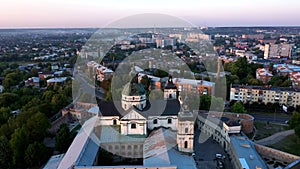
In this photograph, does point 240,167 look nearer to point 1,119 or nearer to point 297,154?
point 297,154

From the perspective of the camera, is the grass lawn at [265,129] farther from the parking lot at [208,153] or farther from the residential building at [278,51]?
the residential building at [278,51]

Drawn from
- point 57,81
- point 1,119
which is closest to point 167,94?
point 1,119

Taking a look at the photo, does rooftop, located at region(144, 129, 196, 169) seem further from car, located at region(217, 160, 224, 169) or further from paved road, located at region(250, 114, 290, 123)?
paved road, located at region(250, 114, 290, 123)

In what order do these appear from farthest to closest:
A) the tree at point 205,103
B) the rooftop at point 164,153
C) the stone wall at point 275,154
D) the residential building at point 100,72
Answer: the residential building at point 100,72 < the tree at point 205,103 < the stone wall at point 275,154 < the rooftop at point 164,153

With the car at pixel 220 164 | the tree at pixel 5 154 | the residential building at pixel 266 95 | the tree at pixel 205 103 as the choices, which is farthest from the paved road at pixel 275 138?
the tree at pixel 5 154

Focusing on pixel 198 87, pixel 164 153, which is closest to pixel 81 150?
pixel 164 153

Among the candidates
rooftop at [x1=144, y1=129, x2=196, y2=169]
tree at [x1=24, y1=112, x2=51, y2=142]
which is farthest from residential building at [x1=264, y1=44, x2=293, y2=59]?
tree at [x1=24, y1=112, x2=51, y2=142]

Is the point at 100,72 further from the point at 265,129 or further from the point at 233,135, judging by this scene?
the point at 233,135
